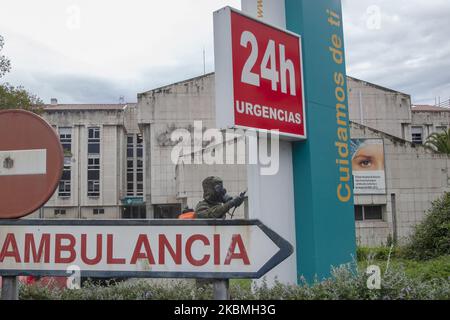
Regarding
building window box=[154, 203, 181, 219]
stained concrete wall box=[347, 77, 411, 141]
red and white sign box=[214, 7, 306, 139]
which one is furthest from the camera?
building window box=[154, 203, 181, 219]

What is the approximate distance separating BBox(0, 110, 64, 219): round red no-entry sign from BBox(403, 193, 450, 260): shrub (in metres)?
8.84

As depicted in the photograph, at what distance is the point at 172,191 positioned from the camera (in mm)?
35125

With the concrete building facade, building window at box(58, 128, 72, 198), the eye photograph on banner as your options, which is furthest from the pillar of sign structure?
building window at box(58, 128, 72, 198)

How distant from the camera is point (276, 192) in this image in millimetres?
5883

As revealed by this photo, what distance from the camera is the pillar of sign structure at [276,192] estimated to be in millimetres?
5645

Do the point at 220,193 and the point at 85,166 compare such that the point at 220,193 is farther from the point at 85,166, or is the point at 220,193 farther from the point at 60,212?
the point at 60,212

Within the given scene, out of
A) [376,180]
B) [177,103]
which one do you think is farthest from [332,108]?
[177,103]

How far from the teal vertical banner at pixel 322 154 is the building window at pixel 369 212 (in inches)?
736

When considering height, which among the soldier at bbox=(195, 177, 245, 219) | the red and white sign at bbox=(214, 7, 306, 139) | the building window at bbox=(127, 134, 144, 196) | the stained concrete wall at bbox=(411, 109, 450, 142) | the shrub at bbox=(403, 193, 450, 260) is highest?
the stained concrete wall at bbox=(411, 109, 450, 142)

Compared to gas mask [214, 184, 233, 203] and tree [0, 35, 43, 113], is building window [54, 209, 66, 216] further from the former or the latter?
gas mask [214, 184, 233, 203]

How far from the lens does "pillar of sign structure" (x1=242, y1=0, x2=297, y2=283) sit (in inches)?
222

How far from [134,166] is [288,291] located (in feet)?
135

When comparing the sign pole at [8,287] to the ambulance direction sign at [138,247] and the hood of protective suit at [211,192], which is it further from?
the hood of protective suit at [211,192]
